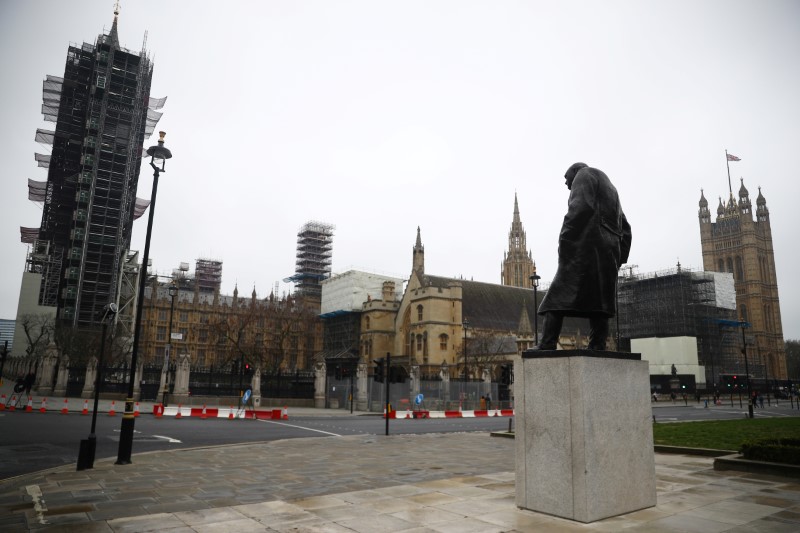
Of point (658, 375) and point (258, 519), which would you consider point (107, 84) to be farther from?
point (658, 375)

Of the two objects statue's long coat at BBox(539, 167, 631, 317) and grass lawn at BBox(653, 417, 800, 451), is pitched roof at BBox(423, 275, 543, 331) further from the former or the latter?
statue's long coat at BBox(539, 167, 631, 317)

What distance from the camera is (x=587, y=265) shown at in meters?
7.73

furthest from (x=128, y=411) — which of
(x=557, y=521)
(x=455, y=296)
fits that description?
(x=455, y=296)

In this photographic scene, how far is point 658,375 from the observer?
66.2m

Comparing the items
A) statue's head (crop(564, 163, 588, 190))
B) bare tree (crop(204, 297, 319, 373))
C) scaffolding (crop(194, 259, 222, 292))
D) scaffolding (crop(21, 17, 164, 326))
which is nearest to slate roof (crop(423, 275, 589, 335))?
bare tree (crop(204, 297, 319, 373))

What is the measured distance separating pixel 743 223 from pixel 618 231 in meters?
125

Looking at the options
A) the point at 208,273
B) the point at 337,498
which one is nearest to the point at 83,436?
the point at 337,498

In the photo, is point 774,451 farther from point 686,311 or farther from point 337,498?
point 686,311

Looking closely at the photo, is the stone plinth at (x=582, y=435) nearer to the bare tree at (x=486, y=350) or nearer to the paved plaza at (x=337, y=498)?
the paved plaza at (x=337, y=498)

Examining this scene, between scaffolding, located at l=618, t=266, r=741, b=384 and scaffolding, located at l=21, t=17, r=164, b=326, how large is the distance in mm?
67063

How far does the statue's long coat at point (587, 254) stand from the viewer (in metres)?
7.70

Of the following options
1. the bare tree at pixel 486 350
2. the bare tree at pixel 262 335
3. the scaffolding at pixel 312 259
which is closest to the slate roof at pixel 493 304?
the bare tree at pixel 486 350

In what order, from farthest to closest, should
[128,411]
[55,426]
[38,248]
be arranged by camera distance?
[38,248] < [55,426] < [128,411]

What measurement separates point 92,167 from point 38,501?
67.1m
